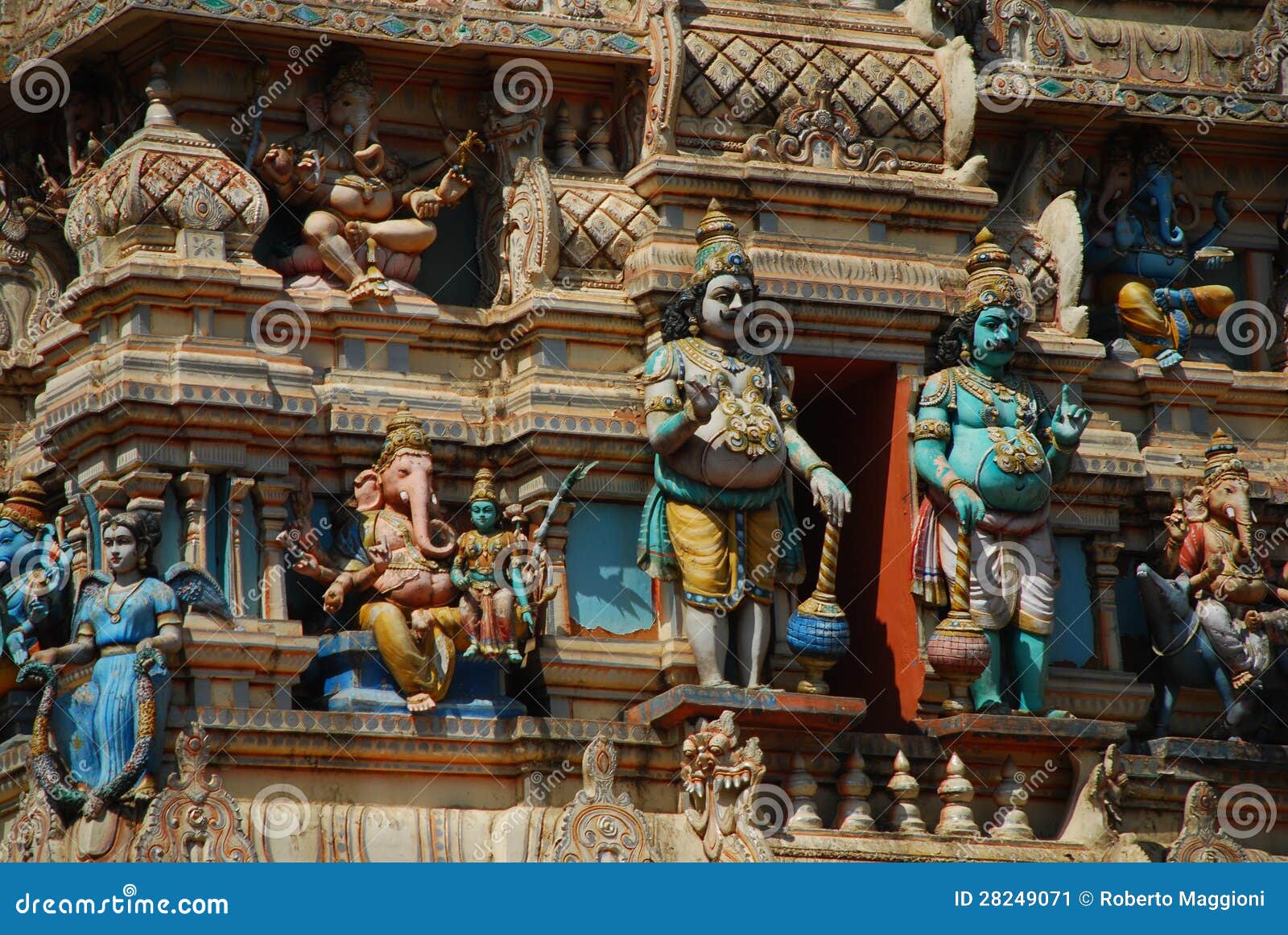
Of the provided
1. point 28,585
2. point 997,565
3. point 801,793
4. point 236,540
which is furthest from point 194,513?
point 997,565

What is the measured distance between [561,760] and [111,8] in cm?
561

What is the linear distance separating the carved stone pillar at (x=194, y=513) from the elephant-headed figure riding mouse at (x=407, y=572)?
0.81 m

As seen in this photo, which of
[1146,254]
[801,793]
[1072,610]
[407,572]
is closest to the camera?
[407,572]

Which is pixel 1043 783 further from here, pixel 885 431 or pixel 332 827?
pixel 332 827

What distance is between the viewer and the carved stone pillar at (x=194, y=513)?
22.1 m

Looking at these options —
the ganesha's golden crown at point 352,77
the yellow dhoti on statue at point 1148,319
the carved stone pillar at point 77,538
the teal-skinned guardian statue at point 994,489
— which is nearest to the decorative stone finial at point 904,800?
the teal-skinned guardian statue at point 994,489

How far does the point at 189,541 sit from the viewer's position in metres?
22.1

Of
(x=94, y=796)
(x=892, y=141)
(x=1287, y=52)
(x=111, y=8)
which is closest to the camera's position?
(x=94, y=796)

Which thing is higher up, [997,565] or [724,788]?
[997,565]

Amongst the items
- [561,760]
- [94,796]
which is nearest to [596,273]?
[561,760]

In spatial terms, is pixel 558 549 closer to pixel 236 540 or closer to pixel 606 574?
pixel 606 574

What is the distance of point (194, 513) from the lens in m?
22.2

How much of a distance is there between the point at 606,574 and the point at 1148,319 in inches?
186

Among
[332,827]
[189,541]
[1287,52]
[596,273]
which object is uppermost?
[1287,52]
